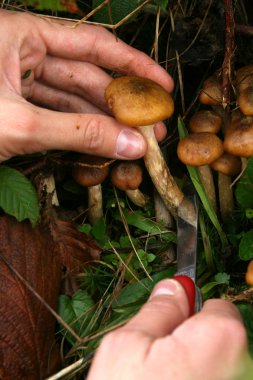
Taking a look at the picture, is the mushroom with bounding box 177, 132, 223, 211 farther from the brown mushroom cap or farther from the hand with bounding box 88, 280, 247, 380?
the hand with bounding box 88, 280, 247, 380

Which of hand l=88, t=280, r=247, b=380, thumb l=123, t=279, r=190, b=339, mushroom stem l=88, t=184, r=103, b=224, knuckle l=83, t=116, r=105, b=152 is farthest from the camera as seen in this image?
mushroom stem l=88, t=184, r=103, b=224

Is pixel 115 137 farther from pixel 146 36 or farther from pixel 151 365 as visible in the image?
pixel 151 365

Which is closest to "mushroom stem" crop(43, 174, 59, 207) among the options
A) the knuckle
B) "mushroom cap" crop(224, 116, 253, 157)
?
the knuckle

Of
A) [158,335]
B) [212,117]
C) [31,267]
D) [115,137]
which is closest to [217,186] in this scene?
[212,117]

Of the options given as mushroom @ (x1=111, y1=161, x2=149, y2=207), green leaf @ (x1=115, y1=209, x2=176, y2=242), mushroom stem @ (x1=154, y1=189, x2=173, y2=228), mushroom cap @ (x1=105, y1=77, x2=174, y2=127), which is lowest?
green leaf @ (x1=115, y1=209, x2=176, y2=242)

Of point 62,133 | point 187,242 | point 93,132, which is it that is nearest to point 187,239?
point 187,242

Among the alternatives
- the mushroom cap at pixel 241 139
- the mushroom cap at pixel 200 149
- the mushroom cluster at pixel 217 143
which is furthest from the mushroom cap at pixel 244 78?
the mushroom cap at pixel 200 149
